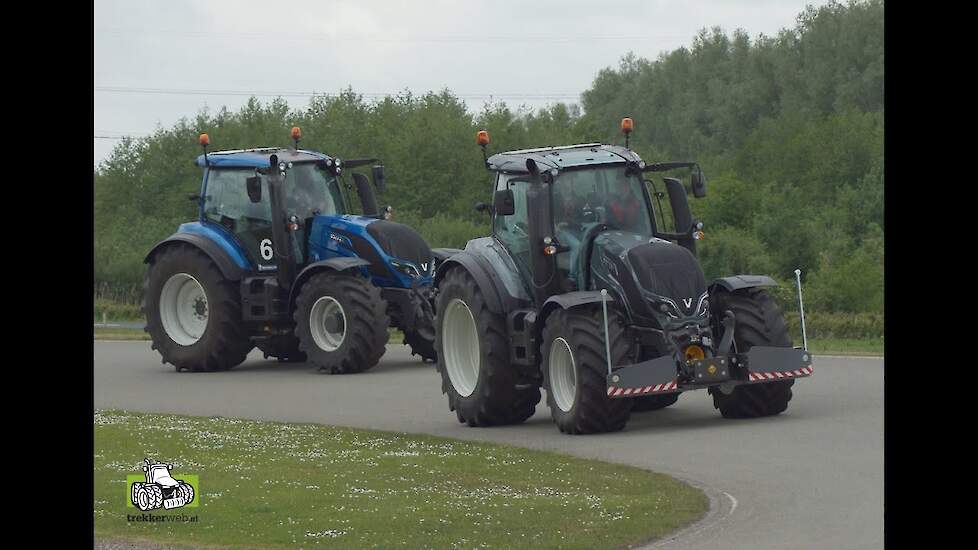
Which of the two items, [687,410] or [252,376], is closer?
[687,410]

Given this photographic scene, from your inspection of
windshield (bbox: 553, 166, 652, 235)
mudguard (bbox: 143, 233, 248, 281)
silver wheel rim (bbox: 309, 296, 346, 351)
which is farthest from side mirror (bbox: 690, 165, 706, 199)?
mudguard (bbox: 143, 233, 248, 281)

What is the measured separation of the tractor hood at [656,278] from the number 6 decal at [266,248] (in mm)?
9385

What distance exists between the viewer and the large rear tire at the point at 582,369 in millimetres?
16891

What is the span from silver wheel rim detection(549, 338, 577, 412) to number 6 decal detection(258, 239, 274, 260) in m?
9.32

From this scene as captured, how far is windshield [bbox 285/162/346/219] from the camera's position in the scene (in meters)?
25.7

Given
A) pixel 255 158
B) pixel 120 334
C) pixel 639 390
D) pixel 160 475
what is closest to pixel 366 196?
pixel 255 158

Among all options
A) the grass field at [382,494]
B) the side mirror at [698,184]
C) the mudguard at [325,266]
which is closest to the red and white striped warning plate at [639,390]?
the grass field at [382,494]

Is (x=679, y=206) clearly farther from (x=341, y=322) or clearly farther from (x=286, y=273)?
(x=286, y=273)

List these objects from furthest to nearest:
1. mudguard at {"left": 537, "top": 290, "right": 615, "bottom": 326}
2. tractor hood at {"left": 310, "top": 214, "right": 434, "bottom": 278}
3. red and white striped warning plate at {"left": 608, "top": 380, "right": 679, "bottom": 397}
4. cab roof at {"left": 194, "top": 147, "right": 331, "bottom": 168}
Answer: cab roof at {"left": 194, "top": 147, "right": 331, "bottom": 168} < tractor hood at {"left": 310, "top": 214, "right": 434, "bottom": 278} < mudguard at {"left": 537, "top": 290, "right": 615, "bottom": 326} < red and white striped warning plate at {"left": 608, "top": 380, "right": 679, "bottom": 397}

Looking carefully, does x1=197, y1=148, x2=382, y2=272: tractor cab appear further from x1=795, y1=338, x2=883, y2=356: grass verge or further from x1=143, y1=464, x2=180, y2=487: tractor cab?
x1=143, y1=464, x2=180, y2=487: tractor cab

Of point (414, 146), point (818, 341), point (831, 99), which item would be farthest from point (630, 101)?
point (818, 341)

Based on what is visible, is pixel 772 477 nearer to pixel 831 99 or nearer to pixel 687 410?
pixel 687 410

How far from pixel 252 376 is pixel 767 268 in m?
17.5
